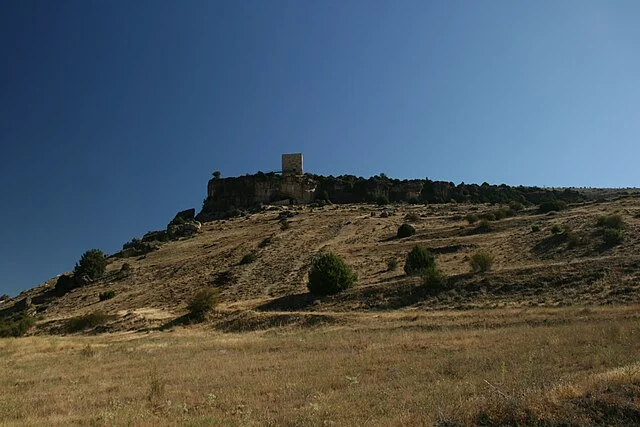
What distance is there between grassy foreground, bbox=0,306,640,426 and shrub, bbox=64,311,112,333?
11428mm

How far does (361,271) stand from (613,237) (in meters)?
16.5

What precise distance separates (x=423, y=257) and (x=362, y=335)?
14027 mm

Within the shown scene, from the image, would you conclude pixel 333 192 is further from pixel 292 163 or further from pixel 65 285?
pixel 65 285

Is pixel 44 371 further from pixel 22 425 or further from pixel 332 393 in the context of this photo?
pixel 332 393

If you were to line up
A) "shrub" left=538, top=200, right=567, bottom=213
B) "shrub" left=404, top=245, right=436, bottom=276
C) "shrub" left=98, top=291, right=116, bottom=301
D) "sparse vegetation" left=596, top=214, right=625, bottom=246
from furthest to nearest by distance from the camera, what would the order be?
1. "shrub" left=538, top=200, right=567, bottom=213
2. "shrub" left=98, top=291, right=116, bottom=301
3. "shrub" left=404, top=245, right=436, bottom=276
4. "sparse vegetation" left=596, top=214, right=625, bottom=246

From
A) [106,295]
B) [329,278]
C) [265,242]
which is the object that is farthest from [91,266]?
[329,278]

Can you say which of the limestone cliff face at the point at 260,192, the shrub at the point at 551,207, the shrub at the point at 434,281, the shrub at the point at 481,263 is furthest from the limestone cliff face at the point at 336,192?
Answer: the shrub at the point at 434,281

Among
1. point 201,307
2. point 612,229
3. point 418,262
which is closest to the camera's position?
point 201,307

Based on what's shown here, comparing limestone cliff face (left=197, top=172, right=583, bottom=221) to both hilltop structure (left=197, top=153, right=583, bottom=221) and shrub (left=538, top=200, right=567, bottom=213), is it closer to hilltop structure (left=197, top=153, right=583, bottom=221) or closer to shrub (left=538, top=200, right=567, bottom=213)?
hilltop structure (left=197, top=153, right=583, bottom=221)

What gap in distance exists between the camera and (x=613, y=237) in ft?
97.5

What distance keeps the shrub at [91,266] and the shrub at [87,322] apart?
18756 millimetres

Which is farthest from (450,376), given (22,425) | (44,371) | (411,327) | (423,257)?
(423,257)

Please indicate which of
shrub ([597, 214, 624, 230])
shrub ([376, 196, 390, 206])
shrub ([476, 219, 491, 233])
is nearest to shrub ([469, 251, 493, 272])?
shrub ([597, 214, 624, 230])

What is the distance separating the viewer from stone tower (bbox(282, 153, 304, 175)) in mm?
90812
